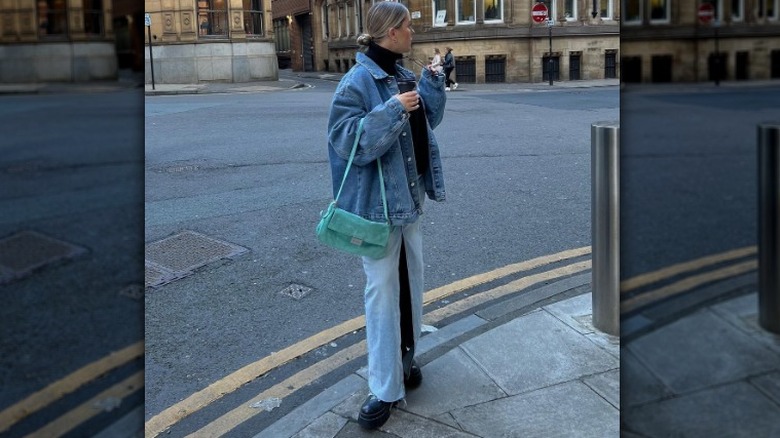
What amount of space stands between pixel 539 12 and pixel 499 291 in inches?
1118

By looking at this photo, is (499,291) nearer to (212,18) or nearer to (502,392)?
(502,392)

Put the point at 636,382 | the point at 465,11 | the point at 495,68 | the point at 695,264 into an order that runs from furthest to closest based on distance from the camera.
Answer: the point at 465,11, the point at 495,68, the point at 695,264, the point at 636,382

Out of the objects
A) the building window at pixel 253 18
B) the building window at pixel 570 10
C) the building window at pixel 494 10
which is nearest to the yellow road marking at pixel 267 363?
the building window at pixel 494 10

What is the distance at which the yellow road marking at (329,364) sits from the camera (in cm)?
356

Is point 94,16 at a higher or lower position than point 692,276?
higher

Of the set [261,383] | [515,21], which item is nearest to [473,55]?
[515,21]

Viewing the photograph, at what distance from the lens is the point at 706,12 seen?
5.88 ft

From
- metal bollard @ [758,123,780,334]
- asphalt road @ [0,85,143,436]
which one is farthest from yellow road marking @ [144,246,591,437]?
metal bollard @ [758,123,780,334]

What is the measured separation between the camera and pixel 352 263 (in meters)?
6.00

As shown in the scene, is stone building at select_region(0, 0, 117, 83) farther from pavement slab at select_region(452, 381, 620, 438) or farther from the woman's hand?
pavement slab at select_region(452, 381, 620, 438)

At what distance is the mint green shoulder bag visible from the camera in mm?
3225

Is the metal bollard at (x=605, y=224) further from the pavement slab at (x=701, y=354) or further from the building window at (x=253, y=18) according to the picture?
the building window at (x=253, y=18)

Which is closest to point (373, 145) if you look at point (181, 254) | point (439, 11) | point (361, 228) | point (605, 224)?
point (361, 228)

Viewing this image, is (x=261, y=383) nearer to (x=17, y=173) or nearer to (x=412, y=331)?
(x=412, y=331)
